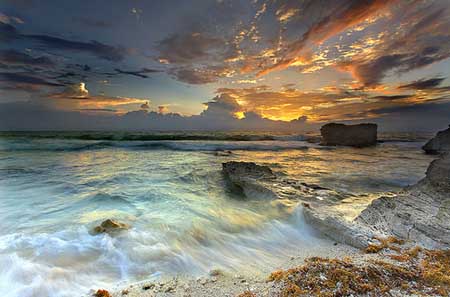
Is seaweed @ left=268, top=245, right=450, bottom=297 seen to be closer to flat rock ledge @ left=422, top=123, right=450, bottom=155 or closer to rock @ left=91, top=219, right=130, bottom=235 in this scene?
rock @ left=91, top=219, right=130, bottom=235

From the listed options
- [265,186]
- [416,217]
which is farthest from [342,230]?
[265,186]

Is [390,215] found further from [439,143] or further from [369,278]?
[439,143]

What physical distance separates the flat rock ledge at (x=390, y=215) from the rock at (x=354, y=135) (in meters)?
24.8

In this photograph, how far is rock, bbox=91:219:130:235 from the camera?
4.53 meters

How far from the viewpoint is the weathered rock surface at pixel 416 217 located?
3930 mm

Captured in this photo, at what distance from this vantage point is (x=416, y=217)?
14.8 feet

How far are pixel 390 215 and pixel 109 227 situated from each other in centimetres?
566

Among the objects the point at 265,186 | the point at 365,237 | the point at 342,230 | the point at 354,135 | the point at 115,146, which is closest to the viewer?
the point at 365,237

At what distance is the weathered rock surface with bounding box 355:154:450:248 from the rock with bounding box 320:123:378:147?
26.5 m

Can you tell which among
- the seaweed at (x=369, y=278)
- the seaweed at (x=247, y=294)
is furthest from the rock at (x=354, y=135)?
the seaweed at (x=247, y=294)

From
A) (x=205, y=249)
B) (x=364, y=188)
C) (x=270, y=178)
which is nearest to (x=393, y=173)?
(x=364, y=188)

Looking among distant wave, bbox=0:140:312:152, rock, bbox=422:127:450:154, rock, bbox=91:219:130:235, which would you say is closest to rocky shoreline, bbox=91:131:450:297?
→ rock, bbox=91:219:130:235

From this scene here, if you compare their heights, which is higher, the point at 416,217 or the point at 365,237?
the point at 416,217

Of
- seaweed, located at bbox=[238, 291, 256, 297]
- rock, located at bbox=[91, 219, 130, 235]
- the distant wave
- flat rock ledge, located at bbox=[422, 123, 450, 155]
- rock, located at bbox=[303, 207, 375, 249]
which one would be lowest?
the distant wave
